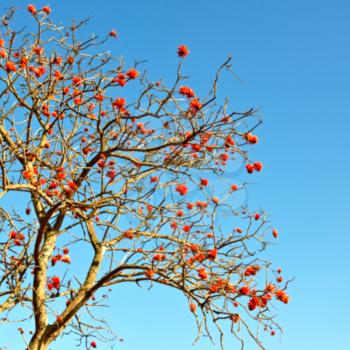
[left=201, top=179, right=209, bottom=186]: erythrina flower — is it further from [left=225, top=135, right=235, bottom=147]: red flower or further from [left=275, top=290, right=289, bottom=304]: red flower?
[left=275, top=290, right=289, bottom=304]: red flower

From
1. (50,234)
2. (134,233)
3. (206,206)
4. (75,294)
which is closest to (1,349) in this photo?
(75,294)

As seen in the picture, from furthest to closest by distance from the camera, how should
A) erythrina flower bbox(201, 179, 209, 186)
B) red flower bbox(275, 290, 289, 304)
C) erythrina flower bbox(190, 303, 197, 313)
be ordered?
1. erythrina flower bbox(201, 179, 209, 186)
2. erythrina flower bbox(190, 303, 197, 313)
3. red flower bbox(275, 290, 289, 304)

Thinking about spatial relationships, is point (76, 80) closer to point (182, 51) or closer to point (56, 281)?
point (182, 51)

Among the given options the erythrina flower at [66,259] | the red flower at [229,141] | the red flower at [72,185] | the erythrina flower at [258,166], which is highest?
the red flower at [229,141]

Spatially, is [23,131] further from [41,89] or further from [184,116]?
[184,116]

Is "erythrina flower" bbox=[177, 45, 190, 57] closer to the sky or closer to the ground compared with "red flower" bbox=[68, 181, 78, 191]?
closer to the sky

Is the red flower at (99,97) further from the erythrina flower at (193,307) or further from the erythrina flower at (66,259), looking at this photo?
the erythrina flower at (193,307)

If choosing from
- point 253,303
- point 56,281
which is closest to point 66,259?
point 56,281

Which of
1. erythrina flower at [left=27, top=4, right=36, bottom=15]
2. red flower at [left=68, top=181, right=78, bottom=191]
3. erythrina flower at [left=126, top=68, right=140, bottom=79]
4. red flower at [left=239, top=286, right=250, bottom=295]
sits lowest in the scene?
red flower at [left=239, top=286, right=250, bottom=295]

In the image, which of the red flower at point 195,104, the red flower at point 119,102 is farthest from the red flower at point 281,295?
the red flower at point 119,102

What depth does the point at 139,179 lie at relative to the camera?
7992 mm

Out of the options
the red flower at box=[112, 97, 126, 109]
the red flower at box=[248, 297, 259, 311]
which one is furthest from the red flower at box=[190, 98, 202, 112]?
the red flower at box=[248, 297, 259, 311]

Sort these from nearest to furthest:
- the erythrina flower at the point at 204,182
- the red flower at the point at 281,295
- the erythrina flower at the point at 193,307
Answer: the red flower at the point at 281,295
the erythrina flower at the point at 193,307
the erythrina flower at the point at 204,182

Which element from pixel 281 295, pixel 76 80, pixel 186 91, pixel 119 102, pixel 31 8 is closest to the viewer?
pixel 281 295
